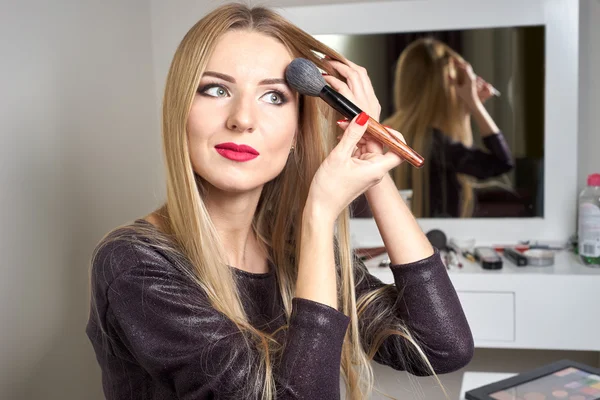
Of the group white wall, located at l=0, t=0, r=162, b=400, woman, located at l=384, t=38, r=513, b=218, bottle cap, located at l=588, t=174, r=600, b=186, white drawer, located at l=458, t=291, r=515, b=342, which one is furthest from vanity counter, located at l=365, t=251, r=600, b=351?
white wall, located at l=0, t=0, r=162, b=400

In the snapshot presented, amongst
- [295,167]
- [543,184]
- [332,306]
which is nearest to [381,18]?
[543,184]

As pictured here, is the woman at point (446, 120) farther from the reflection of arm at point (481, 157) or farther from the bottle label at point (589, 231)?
the bottle label at point (589, 231)

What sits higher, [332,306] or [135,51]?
[135,51]

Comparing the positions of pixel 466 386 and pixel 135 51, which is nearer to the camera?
pixel 466 386

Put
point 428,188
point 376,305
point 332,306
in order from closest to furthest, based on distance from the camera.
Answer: point 332,306 < point 376,305 < point 428,188

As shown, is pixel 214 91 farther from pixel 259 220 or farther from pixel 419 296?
pixel 419 296

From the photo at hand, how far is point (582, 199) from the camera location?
1.74 meters

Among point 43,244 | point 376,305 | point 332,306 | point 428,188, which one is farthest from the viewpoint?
point 428,188

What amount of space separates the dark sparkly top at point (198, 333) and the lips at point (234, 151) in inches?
6.4

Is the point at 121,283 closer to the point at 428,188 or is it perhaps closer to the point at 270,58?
the point at 270,58

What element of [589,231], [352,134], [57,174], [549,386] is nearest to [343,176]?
[352,134]

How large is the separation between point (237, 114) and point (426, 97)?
107cm

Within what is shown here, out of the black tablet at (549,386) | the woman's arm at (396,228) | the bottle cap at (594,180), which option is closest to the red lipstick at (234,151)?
the woman's arm at (396,228)

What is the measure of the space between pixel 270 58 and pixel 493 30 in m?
1.07
